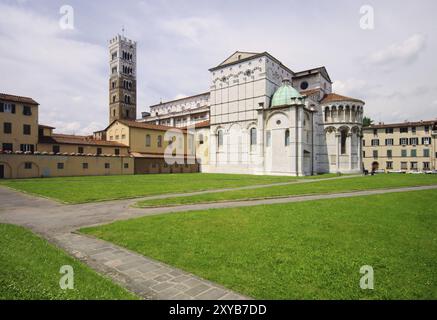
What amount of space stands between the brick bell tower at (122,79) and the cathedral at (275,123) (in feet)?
123

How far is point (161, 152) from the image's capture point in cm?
5534

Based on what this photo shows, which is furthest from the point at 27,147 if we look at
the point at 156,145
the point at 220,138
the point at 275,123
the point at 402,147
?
the point at 402,147

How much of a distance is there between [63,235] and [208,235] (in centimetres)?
528

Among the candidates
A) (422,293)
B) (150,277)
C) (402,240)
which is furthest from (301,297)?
(402,240)

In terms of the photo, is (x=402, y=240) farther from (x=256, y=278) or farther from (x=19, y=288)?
(x=19, y=288)

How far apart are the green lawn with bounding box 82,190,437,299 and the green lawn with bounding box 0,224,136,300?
1637 mm

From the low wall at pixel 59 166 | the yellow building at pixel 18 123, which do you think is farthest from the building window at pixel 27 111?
the low wall at pixel 59 166

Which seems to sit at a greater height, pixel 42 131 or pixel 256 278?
pixel 42 131

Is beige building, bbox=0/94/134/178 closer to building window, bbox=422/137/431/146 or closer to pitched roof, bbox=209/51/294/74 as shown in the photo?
pitched roof, bbox=209/51/294/74

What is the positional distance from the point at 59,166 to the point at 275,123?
3832 centimetres

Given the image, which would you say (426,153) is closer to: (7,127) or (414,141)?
(414,141)

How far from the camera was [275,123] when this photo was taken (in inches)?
1773

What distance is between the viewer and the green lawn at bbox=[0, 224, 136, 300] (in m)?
4.34

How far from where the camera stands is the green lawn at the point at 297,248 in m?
4.81
